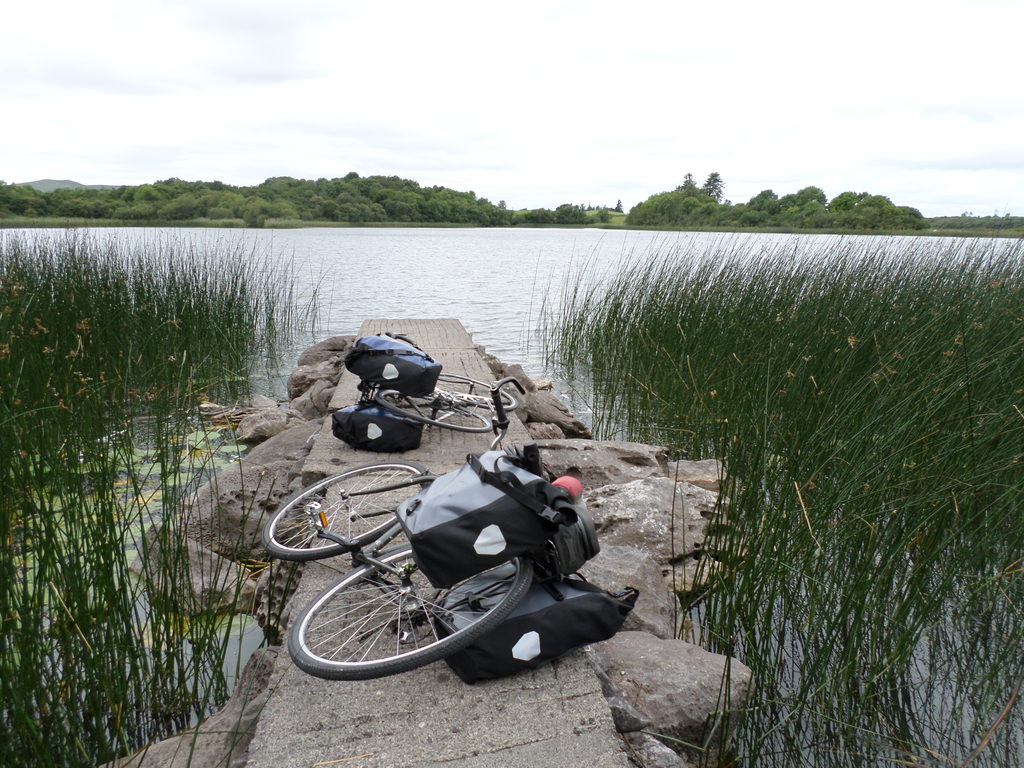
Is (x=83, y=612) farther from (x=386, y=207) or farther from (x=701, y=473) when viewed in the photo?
(x=386, y=207)

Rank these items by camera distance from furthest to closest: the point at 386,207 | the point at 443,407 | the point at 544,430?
the point at 386,207 → the point at 544,430 → the point at 443,407

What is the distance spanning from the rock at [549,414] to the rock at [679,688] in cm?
340

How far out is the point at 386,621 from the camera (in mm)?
2143

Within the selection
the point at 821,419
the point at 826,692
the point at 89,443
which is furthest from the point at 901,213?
the point at 89,443

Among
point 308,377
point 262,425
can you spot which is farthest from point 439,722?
point 308,377

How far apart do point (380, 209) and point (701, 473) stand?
46.9m

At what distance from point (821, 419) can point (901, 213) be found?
13194 millimetres

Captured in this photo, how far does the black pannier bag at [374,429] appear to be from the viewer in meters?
3.74

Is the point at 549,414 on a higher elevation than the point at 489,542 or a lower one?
lower

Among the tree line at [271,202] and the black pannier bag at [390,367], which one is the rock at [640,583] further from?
the tree line at [271,202]

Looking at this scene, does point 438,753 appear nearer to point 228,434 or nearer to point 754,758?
point 754,758

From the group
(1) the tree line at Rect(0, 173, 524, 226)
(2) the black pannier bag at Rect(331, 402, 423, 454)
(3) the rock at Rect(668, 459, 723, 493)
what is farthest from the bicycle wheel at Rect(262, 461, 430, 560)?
(1) the tree line at Rect(0, 173, 524, 226)

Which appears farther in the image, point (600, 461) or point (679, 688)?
point (600, 461)

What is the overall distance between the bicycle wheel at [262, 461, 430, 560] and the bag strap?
674mm
